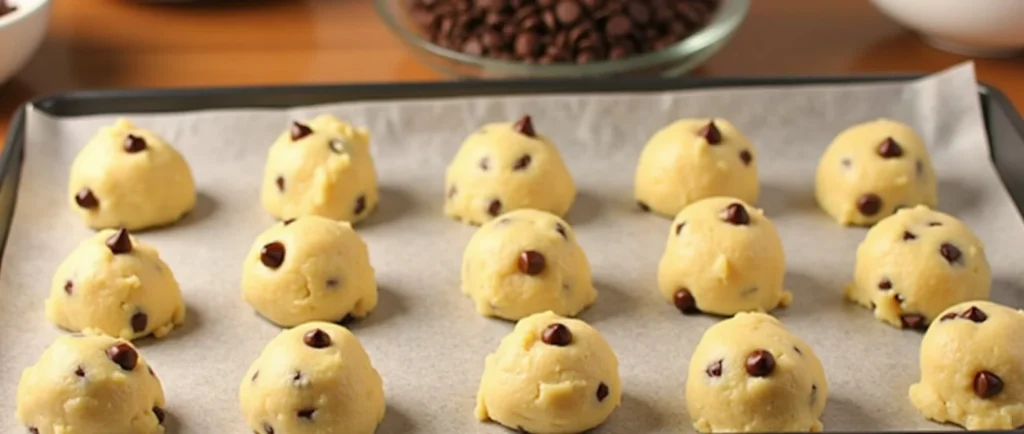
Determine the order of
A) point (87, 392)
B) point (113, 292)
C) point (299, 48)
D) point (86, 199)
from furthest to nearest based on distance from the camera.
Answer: point (299, 48), point (86, 199), point (113, 292), point (87, 392)

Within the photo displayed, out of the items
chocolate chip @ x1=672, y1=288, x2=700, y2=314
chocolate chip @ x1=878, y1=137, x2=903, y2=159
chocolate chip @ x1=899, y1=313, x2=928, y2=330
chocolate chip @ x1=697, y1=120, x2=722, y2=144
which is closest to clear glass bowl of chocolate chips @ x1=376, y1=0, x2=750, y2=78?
chocolate chip @ x1=697, y1=120, x2=722, y2=144

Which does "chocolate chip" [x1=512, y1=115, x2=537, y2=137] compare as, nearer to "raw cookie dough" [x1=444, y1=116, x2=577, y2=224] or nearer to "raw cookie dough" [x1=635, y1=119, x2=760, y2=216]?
"raw cookie dough" [x1=444, y1=116, x2=577, y2=224]

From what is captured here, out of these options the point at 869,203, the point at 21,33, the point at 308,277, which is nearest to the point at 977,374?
the point at 869,203

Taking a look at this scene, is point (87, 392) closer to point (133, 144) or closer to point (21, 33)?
point (133, 144)

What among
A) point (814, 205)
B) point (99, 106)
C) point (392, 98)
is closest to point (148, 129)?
point (99, 106)

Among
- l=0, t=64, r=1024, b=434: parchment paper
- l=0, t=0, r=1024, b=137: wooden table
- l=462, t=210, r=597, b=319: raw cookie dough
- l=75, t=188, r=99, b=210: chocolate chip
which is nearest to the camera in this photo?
l=0, t=64, r=1024, b=434: parchment paper

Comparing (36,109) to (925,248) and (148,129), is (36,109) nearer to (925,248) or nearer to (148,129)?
(148,129)
